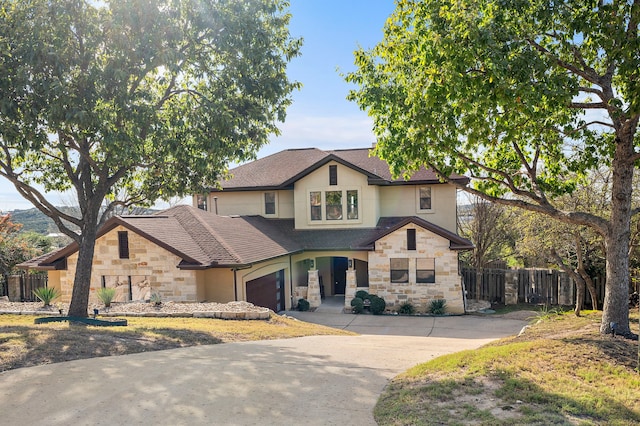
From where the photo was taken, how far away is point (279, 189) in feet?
85.1

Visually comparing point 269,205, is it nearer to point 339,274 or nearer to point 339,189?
point 339,189

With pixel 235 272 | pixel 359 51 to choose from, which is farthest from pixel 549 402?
pixel 235 272

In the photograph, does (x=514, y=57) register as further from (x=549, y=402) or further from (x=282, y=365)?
(x=282, y=365)

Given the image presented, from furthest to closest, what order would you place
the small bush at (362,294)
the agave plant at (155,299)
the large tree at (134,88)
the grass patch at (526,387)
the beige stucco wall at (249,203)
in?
the beige stucco wall at (249,203) → the small bush at (362,294) → the agave plant at (155,299) → the large tree at (134,88) → the grass patch at (526,387)

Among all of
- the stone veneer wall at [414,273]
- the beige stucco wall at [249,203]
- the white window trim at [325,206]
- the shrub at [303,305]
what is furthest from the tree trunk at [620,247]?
the beige stucco wall at [249,203]

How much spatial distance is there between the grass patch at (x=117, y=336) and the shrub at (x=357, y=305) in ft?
22.5

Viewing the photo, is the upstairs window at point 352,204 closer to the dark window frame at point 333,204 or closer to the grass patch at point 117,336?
the dark window frame at point 333,204

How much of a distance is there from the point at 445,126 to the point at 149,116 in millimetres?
6836

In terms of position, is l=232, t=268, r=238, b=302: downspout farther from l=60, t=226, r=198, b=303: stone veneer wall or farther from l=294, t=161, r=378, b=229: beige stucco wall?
l=294, t=161, r=378, b=229: beige stucco wall

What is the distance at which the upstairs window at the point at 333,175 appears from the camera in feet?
79.3

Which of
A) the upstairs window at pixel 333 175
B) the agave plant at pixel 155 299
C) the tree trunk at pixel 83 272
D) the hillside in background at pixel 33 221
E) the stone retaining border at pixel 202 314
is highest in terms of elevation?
the upstairs window at pixel 333 175

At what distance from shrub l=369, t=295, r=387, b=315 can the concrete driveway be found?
11.0 m

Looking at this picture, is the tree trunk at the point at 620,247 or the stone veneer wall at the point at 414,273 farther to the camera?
the stone veneer wall at the point at 414,273

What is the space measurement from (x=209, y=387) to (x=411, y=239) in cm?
1592
